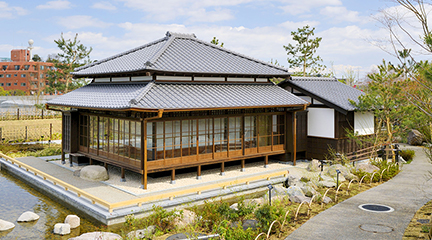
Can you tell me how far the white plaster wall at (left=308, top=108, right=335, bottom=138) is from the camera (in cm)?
1653

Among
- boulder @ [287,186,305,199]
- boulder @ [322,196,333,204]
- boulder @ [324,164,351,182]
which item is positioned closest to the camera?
boulder @ [322,196,333,204]

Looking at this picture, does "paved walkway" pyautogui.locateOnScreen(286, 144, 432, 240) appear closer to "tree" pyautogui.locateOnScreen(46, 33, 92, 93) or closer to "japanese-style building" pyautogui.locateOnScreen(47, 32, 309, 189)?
"japanese-style building" pyautogui.locateOnScreen(47, 32, 309, 189)

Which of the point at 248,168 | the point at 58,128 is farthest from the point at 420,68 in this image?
the point at 58,128

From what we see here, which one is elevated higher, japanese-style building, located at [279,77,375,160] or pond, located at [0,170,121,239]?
japanese-style building, located at [279,77,375,160]

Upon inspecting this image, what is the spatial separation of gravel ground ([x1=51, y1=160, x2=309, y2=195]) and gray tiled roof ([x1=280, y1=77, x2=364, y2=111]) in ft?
10.7

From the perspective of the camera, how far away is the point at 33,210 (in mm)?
11078

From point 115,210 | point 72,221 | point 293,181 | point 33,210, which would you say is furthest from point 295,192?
point 33,210

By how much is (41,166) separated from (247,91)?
9.97m

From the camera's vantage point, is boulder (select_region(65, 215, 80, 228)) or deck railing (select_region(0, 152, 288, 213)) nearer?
boulder (select_region(65, 215, 80, 228))

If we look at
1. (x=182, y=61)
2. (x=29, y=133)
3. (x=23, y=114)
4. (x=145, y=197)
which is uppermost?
(x=182, y=61)

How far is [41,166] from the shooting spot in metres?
16.1

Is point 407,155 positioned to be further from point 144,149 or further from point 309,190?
point 144,149

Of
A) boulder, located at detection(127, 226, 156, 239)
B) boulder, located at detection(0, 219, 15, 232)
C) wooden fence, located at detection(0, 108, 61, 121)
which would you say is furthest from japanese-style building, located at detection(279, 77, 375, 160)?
wooden fence, located at detection(0, 108, 61, 121)

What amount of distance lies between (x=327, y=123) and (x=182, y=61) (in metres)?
7.48
